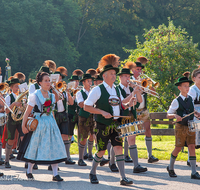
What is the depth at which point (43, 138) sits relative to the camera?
22.1 ft

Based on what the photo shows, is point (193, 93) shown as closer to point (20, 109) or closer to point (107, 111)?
point (107, 111)

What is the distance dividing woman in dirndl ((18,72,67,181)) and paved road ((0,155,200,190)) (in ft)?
1.03

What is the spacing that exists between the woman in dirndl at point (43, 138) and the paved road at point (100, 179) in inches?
12.4

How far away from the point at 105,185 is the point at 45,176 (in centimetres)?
156

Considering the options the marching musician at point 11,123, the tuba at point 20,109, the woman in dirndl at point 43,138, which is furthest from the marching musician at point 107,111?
the marching musician at point 11,123

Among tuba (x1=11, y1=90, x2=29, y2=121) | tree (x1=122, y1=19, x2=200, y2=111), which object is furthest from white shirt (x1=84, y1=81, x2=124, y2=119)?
tree (x1=122, y1=19, x2=200, y2=111)

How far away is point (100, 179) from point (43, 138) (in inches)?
54.0

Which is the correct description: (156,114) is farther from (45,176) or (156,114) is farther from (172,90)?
(45,176)

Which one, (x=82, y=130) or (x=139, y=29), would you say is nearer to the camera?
(x=82, y=130)

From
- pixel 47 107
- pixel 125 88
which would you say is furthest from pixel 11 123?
pixel 125 88

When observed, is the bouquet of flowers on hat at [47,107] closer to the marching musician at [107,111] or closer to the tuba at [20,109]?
the marching musician at [107,111]

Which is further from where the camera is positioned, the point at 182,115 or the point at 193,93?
the point at 193,93

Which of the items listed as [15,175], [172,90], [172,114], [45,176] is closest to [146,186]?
[172,114]

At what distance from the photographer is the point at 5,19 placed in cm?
3959
